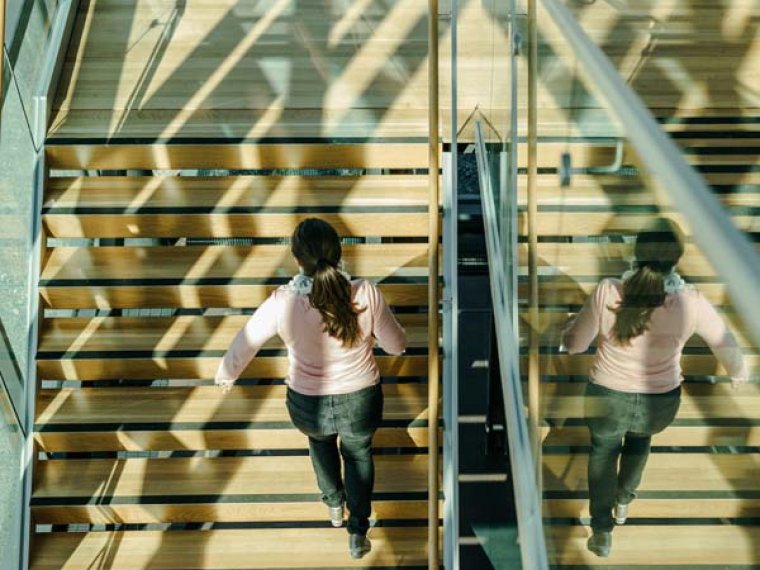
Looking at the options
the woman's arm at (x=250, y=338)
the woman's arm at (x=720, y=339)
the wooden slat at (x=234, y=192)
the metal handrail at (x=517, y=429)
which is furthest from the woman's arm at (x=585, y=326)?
the wooden slat at (x=234, y=192)

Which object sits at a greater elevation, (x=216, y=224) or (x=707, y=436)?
(x=707, y=436)

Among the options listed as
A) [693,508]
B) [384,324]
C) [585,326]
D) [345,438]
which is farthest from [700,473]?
[345,438]

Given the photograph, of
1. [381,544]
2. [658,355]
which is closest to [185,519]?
[381,544]

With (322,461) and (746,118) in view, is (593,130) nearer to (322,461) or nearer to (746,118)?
(746,118)

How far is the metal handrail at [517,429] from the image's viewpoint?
2.42m

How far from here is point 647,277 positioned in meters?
1.22

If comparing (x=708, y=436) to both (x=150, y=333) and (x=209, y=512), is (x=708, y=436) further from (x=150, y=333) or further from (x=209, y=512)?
(x=150, y=333)

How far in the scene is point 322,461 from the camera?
3531 mm

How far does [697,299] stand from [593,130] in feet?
2.57

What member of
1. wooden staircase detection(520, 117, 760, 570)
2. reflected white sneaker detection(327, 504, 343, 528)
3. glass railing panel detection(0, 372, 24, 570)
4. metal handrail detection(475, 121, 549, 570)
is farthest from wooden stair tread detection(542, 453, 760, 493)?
glass railing panel detection(0, 372, 24, 570)

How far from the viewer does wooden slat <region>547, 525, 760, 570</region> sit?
37.0 inches

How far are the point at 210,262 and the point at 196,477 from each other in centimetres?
112

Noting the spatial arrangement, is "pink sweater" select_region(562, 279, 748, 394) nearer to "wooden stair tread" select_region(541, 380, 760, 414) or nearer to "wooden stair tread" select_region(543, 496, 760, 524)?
"wooden stair tread" select_region(541, 380, 760, 414)

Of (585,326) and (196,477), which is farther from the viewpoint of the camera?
(196,477)
